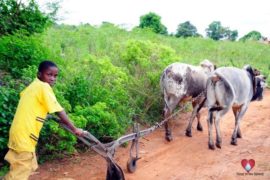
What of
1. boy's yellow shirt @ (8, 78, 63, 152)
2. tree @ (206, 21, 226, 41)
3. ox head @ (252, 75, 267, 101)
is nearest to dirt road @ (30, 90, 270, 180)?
ox head @ (252, 75, 267, 101)

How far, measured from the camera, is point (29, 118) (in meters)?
4.12

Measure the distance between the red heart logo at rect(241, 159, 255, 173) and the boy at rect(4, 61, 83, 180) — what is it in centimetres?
370

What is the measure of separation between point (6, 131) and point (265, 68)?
15.3 m

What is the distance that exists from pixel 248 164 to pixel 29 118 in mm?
4208

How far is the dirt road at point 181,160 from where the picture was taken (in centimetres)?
616

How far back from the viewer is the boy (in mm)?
4102

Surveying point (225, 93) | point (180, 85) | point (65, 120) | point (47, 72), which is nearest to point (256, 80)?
point (225, 93)

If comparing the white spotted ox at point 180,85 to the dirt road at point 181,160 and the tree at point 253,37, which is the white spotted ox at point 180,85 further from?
the tree at point 253,37

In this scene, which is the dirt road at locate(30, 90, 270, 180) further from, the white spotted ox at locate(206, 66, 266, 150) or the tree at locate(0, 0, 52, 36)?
the tree at locate(0, 0, 52, 36)

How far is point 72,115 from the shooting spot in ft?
20.2

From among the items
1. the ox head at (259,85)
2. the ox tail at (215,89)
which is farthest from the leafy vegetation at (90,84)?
the ox head at (259,85)

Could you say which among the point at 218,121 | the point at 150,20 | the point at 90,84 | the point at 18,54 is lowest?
the point at 218,121

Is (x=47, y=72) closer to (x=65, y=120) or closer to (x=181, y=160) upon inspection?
(x=65, y=120)

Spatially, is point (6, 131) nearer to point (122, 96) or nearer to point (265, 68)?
point (122, 96)
